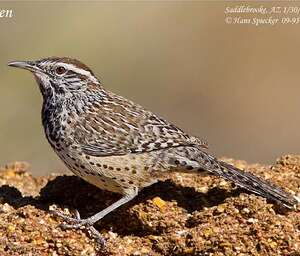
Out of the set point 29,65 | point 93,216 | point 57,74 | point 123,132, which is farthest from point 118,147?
point 29,65

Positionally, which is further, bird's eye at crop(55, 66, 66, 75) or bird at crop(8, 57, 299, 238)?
bird's eye at crop(55, 66, 66, 75)

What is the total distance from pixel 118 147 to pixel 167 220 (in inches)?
26.6

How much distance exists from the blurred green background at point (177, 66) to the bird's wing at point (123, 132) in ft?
23.0

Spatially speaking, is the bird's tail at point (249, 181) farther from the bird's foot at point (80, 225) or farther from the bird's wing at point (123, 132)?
the bird's foot at point (80, 225)

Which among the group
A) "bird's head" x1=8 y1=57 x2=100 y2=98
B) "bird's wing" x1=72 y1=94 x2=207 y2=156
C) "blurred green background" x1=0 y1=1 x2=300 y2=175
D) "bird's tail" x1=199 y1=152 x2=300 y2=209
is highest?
"bird's head" x1=8 y1=57 x2=100 y2=98

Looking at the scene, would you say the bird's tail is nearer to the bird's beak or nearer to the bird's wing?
the bird's wing

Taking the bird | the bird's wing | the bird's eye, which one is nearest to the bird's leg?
the bird

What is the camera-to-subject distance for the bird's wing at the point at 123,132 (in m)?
6.27

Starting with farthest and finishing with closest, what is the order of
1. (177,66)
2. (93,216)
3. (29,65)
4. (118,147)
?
1. (177,66)
2. (29,65)
3. (118,147)
4. (93,216)

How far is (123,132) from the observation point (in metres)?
6.35

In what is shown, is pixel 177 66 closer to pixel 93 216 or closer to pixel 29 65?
pixel 29 65

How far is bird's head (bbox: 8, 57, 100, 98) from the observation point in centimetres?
661

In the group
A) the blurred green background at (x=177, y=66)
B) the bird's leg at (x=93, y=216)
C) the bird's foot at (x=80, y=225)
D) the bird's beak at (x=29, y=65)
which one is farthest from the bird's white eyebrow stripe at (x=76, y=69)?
the blurred green background at (x=177, y=66)

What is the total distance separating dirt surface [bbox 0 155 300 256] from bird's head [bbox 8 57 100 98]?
65 centimetres
